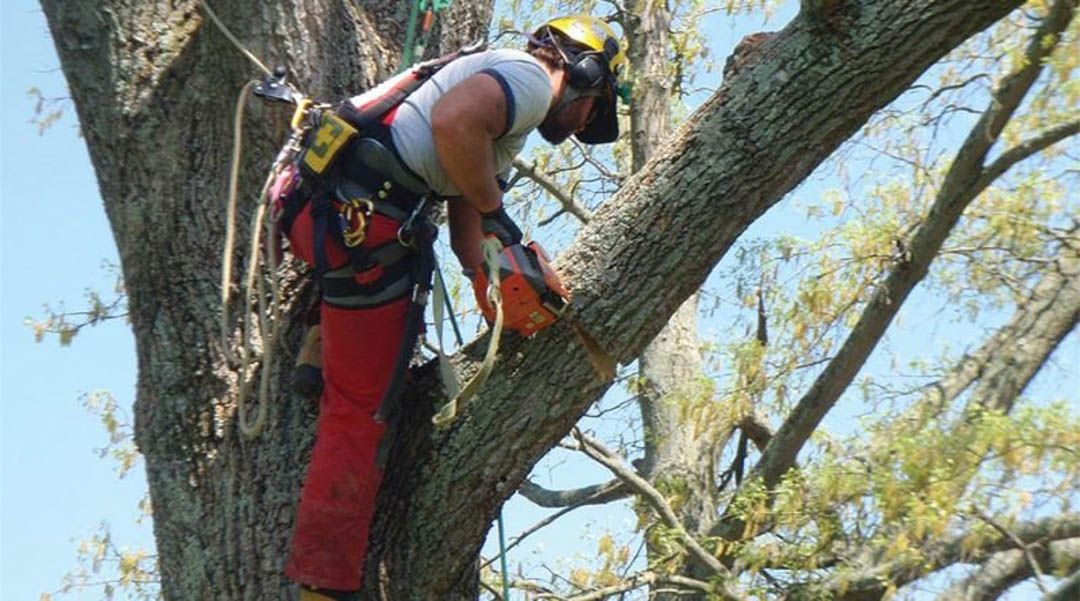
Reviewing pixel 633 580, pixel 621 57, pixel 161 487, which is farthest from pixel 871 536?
pixel 161 487

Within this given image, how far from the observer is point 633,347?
3.78m

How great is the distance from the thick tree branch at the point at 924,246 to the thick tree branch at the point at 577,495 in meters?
1.77

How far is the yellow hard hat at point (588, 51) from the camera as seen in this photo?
4.09 m

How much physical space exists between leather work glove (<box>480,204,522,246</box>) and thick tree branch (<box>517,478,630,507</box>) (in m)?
5.37

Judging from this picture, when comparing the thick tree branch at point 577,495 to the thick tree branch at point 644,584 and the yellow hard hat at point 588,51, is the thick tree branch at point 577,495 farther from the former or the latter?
the yellow hard hat at point 588,51

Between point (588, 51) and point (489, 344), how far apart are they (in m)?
0.87

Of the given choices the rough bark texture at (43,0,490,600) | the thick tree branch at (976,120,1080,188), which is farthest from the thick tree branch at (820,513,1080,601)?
the rough bark texture at (43,0,490,600)

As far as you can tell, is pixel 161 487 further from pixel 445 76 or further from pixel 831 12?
pixel 831 12

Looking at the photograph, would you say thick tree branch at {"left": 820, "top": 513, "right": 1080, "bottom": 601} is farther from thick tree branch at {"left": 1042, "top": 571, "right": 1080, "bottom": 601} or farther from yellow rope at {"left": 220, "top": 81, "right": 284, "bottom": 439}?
yellow rope at {"left": 220, "top": 81, "right": 284, "bottom": 439}

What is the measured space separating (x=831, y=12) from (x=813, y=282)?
4.88 metres

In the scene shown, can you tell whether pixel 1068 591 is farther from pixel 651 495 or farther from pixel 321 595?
pixel 321 595

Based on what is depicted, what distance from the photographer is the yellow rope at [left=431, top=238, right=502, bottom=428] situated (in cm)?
366

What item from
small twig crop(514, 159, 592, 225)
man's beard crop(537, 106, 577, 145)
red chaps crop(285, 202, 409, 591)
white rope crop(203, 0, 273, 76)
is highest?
small twig crop(514, 159, 592, 225)

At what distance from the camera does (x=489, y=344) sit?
12.6ft
